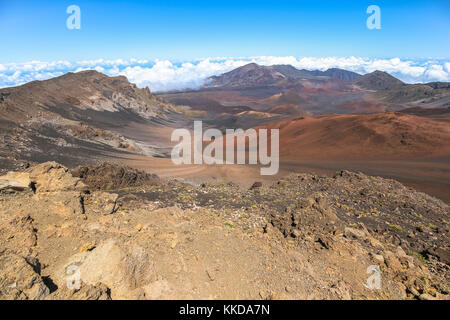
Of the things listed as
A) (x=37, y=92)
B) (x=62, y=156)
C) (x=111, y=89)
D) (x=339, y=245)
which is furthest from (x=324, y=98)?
(x=339, y=245)

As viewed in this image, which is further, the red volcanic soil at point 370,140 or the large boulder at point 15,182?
the red volcanic soil at point 370,140

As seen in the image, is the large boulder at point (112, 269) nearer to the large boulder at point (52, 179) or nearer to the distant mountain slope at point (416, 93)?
the large boulder at point (52, 179)

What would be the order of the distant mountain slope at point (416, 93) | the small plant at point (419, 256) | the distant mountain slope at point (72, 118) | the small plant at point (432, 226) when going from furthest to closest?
1. the distant mountain slope at point (416, 93)
2. the distant mountain slope at point (72, 118)
3. the small plant at point (432, 226)
4. the small plant at point (419, 256)

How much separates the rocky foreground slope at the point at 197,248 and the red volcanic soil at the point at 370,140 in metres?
17.3

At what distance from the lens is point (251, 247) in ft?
18.5

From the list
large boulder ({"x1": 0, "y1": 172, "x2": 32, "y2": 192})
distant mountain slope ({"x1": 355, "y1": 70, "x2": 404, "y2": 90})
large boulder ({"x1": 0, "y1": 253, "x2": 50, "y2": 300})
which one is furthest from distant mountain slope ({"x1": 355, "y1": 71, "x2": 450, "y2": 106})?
large boulder ({"x1": 0, "y1": 253, "x2": 50, "y2": 300})

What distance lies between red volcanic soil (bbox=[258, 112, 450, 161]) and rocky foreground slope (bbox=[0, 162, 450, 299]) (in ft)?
56.8

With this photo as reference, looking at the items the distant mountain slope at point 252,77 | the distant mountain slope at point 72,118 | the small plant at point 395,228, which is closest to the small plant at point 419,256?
the small plant at point 395,228

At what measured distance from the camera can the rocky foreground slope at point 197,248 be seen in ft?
12.9

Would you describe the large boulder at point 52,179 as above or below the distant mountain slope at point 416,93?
below

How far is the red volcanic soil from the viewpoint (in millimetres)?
24547

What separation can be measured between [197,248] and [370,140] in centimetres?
2758

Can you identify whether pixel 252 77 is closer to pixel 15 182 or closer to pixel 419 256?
pixel 419 256

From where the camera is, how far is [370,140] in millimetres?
27422
